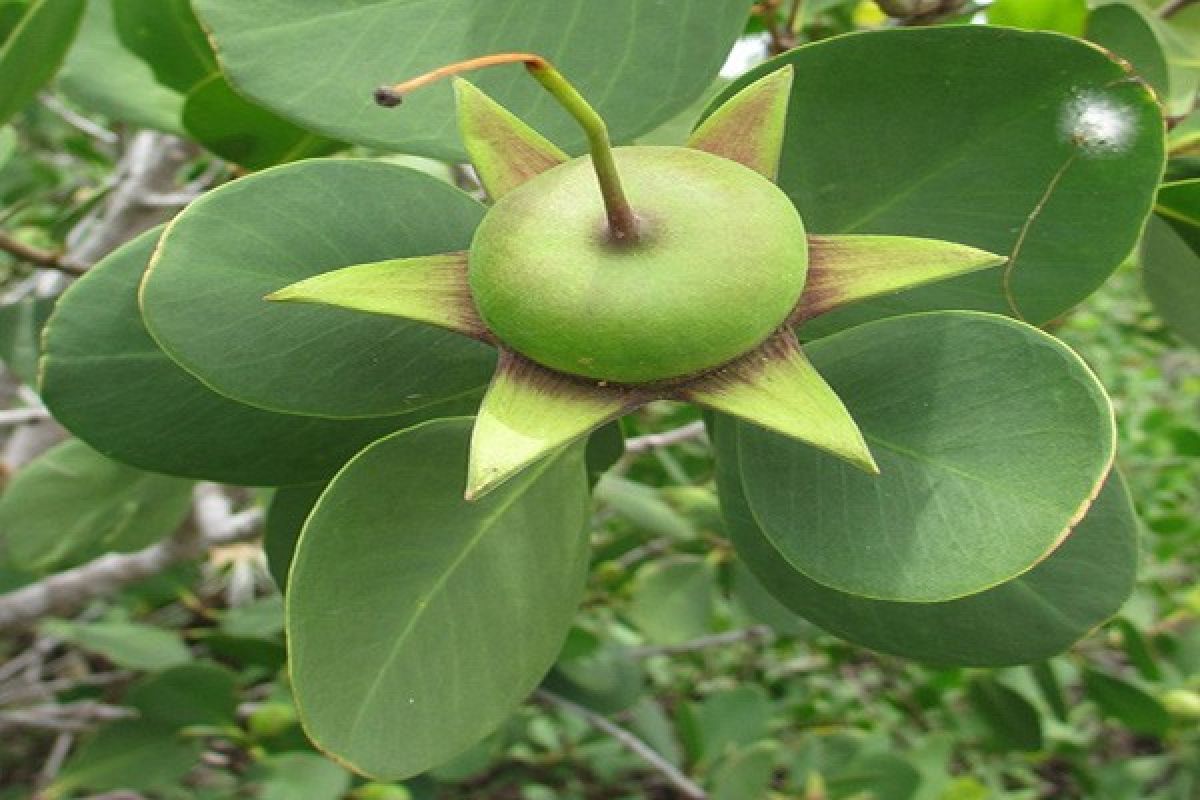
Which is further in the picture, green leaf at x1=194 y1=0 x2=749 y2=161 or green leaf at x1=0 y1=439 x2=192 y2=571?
green leaf at x1=0 y1=439 x2=192 y2=571

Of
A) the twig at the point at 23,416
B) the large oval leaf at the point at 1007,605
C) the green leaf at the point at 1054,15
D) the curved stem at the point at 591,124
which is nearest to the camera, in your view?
the curved stem at the point at 591,124

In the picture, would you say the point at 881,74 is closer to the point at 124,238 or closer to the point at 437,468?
the point at 437,468

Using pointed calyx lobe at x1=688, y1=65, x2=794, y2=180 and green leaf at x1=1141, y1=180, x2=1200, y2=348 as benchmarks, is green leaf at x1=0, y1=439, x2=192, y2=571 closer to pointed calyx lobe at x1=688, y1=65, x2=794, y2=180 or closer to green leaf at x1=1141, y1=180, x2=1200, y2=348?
pointed calyx lobe at x1=688, y1=65, x2=794, y2=180

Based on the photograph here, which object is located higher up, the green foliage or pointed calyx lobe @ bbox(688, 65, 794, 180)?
pointed calyx lobe @ bbox(688, 65, 794, 180)

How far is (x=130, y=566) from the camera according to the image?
1.65m

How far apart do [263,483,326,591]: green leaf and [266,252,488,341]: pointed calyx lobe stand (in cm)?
35

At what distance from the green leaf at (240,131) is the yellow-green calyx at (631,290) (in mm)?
432

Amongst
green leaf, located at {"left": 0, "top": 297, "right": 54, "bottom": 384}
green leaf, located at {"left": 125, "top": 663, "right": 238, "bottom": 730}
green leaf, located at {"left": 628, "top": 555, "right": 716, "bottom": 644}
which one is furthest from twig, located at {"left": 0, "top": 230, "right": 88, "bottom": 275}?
green leaf, located at {"left": 628, "top": 555, "right": 716, "bottom": 644}

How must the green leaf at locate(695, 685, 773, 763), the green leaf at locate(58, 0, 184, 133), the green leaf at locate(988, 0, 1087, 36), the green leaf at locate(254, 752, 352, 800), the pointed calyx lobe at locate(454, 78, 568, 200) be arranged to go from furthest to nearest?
the green leaf at locate(695, 685, 773, 763), the green leaf at locate(254, 752, 352, 800), the green leaf at locate(58, 0, 184, 133), the green leaf at locate(988, 0, 1087, 36), the pointed calyx lobe at locate(454, 78, 568, 200)

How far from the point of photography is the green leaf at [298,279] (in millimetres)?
622

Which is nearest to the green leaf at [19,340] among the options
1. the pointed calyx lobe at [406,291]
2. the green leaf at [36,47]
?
the green leaf at [36,47]

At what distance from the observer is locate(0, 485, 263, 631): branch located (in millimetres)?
1601

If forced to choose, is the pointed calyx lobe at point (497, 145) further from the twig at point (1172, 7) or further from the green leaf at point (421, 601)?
the twig at point (1172, 7)

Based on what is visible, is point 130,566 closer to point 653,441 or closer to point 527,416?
point 653,441
